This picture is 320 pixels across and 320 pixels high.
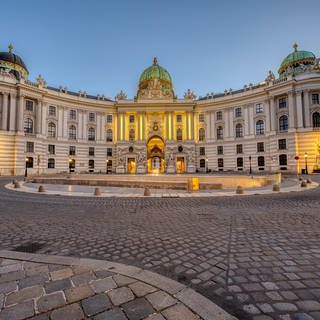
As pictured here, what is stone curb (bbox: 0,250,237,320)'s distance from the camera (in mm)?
2080

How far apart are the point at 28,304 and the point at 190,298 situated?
1.94 meters

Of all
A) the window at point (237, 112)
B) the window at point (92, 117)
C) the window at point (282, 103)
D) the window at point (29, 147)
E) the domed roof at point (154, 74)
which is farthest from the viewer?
the domed roof at point (154, 74)

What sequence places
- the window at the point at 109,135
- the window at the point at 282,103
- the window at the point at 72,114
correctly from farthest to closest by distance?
the window at the point at 109,135 < the window at the point at 72,114 < the window at the point at 282,103

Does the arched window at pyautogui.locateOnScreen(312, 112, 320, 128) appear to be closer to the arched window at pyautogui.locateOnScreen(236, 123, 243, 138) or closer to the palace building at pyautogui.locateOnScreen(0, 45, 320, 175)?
the palace building at pyautogui.locateOnScreen(0, 45, 320, 175)

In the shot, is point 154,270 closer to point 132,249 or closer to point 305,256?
point 132,249

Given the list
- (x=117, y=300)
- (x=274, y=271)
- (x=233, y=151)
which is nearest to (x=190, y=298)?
(x=117, y=300)

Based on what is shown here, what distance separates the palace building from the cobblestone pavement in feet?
127

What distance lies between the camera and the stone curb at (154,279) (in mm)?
2080

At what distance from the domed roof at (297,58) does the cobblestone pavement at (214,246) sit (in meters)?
53.4

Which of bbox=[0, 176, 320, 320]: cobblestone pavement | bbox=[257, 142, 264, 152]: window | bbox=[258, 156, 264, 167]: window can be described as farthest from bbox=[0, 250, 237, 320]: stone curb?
bbox=[257, 142, 264, 152]: window

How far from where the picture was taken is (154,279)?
2.76 meters

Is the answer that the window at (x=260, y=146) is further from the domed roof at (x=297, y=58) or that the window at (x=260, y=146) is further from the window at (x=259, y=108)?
the domed roof at (x=297, y=58)

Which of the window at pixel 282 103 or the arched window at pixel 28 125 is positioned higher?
the window at pixel 282 103

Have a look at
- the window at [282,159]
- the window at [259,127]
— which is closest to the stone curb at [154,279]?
the window at [282,159]
